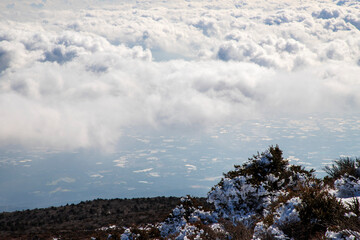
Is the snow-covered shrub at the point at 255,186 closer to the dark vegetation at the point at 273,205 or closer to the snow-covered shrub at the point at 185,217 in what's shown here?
the dark vegetation at the point at 273,205


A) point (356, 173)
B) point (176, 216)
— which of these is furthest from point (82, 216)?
point (356, 173)

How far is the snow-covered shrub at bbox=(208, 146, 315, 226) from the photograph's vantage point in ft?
47.2

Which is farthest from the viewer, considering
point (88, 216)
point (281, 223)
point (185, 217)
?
point (88, 216)

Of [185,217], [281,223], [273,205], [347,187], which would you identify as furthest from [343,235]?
[185,217]

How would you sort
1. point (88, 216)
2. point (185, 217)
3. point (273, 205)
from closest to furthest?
point (273, 205) → point (185, 217) → point (88, 216)

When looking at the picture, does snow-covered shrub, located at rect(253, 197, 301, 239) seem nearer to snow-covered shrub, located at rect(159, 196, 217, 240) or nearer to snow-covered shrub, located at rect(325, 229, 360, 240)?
snow-covered shrub, located at rect(325, 229, 360, 240)

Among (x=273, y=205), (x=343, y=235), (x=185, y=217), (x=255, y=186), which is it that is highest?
(x=255, y=186)

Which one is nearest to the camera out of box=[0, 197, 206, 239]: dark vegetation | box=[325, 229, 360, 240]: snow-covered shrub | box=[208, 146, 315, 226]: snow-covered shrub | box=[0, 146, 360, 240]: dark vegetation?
box=[325, 229, 360, 240]: snow-covered shrub

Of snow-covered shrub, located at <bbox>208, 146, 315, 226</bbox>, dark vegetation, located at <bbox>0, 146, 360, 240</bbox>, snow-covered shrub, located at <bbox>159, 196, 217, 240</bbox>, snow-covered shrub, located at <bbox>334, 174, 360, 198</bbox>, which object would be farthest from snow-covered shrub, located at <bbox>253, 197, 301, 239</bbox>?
snow-covered shrub, located at <bbox>159, 196, 217, 240</bbox>

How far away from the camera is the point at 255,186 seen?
14.6 meters

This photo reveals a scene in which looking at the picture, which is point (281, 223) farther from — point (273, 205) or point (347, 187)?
point (347, 187)

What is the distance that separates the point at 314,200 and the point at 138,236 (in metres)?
9.78

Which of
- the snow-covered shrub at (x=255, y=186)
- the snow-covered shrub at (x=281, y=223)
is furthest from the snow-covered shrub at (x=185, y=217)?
the snow-covered shrub at (x=281, y=223)

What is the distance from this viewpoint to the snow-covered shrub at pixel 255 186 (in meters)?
14.4
